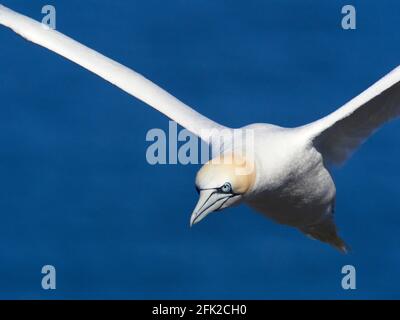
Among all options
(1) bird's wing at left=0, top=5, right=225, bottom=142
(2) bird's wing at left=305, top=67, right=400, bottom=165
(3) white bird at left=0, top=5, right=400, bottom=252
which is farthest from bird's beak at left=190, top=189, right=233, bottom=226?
(1) bird's wing at left=0, top=5, right=225, bottom=142

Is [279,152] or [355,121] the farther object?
[355,121]

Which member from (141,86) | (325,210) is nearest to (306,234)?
(325,210)

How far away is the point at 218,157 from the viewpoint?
11.2 meters

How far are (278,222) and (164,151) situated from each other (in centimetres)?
106

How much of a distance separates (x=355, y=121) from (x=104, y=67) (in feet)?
6.93

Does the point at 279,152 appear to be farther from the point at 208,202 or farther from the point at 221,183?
the point at 208,202

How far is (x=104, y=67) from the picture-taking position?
1281cm

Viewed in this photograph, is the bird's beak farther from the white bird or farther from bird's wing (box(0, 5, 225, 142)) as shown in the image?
bird's wing (box(0, 5, 225, 142))

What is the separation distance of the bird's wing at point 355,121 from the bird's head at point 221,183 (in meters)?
0.63

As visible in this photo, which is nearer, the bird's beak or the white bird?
the bird's beak

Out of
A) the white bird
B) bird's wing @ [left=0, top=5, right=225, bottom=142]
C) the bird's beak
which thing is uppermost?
bird's wing @ [left=0, top=5, right=225, bottom=142]

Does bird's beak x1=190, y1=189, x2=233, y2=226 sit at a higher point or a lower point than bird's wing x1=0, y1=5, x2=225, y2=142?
lower

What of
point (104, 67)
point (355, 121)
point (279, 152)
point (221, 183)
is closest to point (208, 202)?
point (221, 183)

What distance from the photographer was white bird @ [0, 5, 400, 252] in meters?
11.2
